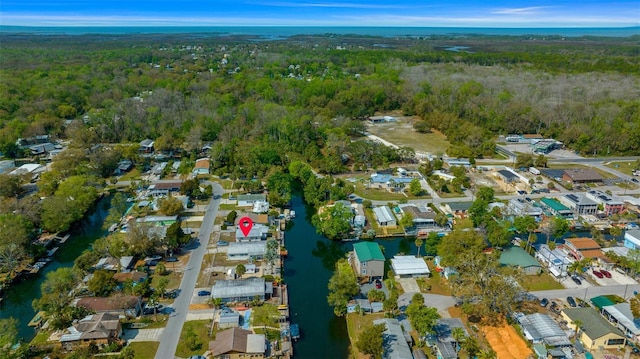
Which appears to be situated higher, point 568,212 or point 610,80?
point 610,80

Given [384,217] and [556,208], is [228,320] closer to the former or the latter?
[384,217]

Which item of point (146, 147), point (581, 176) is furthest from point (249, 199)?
point (581, 176)

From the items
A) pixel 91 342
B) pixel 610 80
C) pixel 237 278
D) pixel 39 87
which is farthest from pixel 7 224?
pixel 610 80

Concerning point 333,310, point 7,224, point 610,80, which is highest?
point 610,80

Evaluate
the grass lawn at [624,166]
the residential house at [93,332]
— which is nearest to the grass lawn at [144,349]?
the residential house at [93,332]

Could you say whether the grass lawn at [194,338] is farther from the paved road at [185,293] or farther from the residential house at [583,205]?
the residential house at [583,205]

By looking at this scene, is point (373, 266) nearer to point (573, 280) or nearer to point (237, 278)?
point (237, 278)
